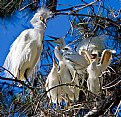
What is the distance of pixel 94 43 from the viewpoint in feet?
8.45

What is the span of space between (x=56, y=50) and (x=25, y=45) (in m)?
0.25

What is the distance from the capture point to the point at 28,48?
104 inches

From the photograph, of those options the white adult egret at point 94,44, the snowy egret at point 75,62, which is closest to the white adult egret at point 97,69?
the snowy egret at point 75,62

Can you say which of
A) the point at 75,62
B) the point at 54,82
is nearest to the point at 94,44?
the point at 75,62

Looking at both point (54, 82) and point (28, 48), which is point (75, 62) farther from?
point (28, 48)

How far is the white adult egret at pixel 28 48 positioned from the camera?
2.65 metres

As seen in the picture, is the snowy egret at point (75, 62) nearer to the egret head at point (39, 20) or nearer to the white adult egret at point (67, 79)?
the white adult egret at point (67, 79)

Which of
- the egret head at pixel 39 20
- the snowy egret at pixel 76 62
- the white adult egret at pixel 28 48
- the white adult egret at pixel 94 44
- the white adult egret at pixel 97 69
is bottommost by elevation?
the white adult egret at pixel 97 69

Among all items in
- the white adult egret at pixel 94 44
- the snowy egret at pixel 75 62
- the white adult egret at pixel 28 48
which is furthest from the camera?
the white adult egret at pixel 28 48

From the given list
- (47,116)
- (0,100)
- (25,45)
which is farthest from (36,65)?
(47,116)

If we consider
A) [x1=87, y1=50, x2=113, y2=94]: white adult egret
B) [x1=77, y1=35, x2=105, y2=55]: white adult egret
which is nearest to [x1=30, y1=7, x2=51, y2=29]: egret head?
[x1=77, y1=35, x2=105, y2=55]: white adult egret

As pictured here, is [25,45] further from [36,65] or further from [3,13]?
[3,13]

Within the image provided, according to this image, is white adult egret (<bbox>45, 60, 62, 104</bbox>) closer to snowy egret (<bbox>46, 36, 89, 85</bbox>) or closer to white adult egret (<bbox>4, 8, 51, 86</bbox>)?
snowy egret (<bbox>46, 36, 89, 85</bbox>)

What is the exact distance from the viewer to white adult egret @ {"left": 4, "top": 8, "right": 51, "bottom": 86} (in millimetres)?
2648
